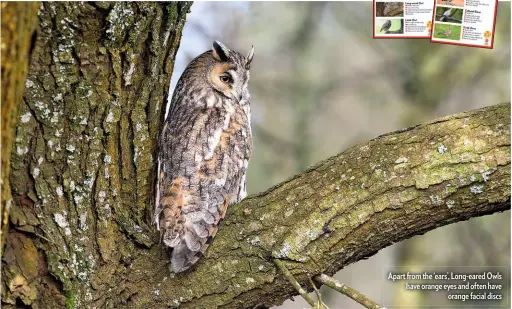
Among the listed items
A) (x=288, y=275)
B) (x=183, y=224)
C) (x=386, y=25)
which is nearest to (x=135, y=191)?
(x=183, y=224)

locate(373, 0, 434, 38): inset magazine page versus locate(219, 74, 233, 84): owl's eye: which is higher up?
locate(373, 0, 434, 38): inset magazine page

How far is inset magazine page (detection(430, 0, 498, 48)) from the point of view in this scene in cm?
221

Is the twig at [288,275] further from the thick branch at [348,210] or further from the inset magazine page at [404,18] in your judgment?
the inset magazine page at [404,18]

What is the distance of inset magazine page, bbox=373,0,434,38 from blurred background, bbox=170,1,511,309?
2618mm

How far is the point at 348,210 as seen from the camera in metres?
1.90

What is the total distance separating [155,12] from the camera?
6.27 feet

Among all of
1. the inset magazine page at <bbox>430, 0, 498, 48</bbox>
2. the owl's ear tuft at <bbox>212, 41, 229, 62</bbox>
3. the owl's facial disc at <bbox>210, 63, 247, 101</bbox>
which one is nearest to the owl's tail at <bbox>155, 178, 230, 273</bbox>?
the owl's facial disc at <bbox>210, 63, 247, 101</bbox>

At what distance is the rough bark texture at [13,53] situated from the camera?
1272mm

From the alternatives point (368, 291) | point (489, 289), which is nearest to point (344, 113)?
point (368, 291)

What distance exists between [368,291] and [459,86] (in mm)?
2683

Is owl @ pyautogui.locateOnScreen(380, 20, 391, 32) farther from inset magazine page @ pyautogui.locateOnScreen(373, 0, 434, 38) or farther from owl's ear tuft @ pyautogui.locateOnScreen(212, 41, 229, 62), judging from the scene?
owl's ear tuft @ pyautogui.locateOnScreen(212, 41, 229, 62)

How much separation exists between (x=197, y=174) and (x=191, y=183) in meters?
0.05

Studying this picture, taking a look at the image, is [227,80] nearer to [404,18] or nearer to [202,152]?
[202,152]

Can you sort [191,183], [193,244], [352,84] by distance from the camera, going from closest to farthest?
[193,244] < [191,183] < [352,84]
